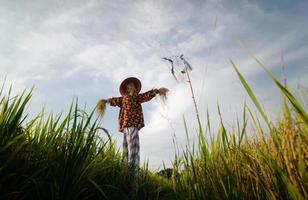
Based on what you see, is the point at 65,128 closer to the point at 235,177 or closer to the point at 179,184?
the point at 179,184

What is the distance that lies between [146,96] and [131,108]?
404 millimetres

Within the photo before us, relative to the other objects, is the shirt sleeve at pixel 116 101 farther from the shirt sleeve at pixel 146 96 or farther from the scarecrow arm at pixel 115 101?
the shirt sleeve at pixel 146 96

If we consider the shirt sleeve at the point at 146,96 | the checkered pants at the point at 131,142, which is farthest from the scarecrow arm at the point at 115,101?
the checkered pants at the point at 131,142

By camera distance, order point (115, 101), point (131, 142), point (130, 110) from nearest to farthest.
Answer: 1. point (131, 142)
2. point (130, 110)
3. point (115, 101)

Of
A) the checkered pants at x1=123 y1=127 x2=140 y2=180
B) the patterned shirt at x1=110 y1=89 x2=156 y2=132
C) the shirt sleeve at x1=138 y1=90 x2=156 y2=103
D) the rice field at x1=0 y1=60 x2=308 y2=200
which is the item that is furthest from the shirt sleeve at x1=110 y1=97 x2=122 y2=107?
the rice field at x1=0 y1=60 x2=308 y2=200

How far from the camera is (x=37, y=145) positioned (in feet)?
8.48

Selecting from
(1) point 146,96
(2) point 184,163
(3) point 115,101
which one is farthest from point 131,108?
(2) point 184,163

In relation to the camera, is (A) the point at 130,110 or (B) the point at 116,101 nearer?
(A) the point at 130,110

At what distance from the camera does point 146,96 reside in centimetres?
599

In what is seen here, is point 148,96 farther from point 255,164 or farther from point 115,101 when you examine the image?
point 255,164

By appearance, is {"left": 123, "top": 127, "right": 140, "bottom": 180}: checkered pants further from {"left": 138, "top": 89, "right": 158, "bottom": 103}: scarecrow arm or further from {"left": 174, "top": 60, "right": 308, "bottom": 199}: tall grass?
{"left": 174, "top": 60, "right": 308, "bottom": 199}: tall grass

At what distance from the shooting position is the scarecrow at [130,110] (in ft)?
17.9

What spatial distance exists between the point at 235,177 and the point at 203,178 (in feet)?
1.02

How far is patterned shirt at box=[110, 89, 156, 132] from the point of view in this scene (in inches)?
224
